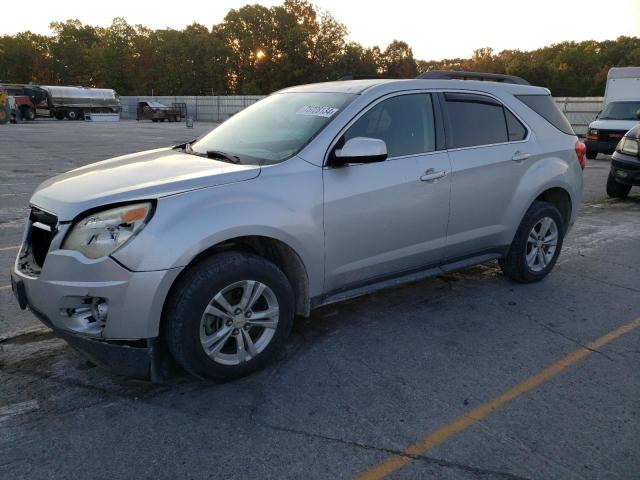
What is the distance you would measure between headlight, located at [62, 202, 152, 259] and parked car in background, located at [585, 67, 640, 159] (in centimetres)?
1615

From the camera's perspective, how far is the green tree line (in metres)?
62.0

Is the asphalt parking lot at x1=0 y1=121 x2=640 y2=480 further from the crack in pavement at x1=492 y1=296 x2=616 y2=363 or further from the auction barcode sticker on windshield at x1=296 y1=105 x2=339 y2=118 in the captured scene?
the auction barcode sticker on windshield at x1=296 y1=105 x2=339 y2=118

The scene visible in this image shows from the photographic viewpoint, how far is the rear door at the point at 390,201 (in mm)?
3426

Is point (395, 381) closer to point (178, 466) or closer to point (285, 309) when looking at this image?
point (285, 309)

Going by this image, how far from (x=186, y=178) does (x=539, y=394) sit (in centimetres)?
239

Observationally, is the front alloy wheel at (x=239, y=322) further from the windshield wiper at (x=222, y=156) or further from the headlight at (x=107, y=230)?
the windshield wiper at (x=222, y=156)

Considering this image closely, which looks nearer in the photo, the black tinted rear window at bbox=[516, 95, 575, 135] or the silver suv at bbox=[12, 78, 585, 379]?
the silver suv at bbox=[12, 78, 585, 379]

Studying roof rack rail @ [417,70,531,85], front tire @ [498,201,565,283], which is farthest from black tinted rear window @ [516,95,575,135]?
front tire @ [498,201,565,283]

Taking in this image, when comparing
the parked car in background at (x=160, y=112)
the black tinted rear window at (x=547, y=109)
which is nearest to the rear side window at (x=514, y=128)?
the black tinted rear window at (x=547, y=109)

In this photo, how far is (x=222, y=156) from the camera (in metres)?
3.59

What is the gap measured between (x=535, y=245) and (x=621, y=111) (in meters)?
14.3

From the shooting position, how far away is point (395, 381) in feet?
10.5

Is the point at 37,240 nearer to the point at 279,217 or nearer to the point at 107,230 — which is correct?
the point at 107,230

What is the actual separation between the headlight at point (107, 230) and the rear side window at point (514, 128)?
320 cm
